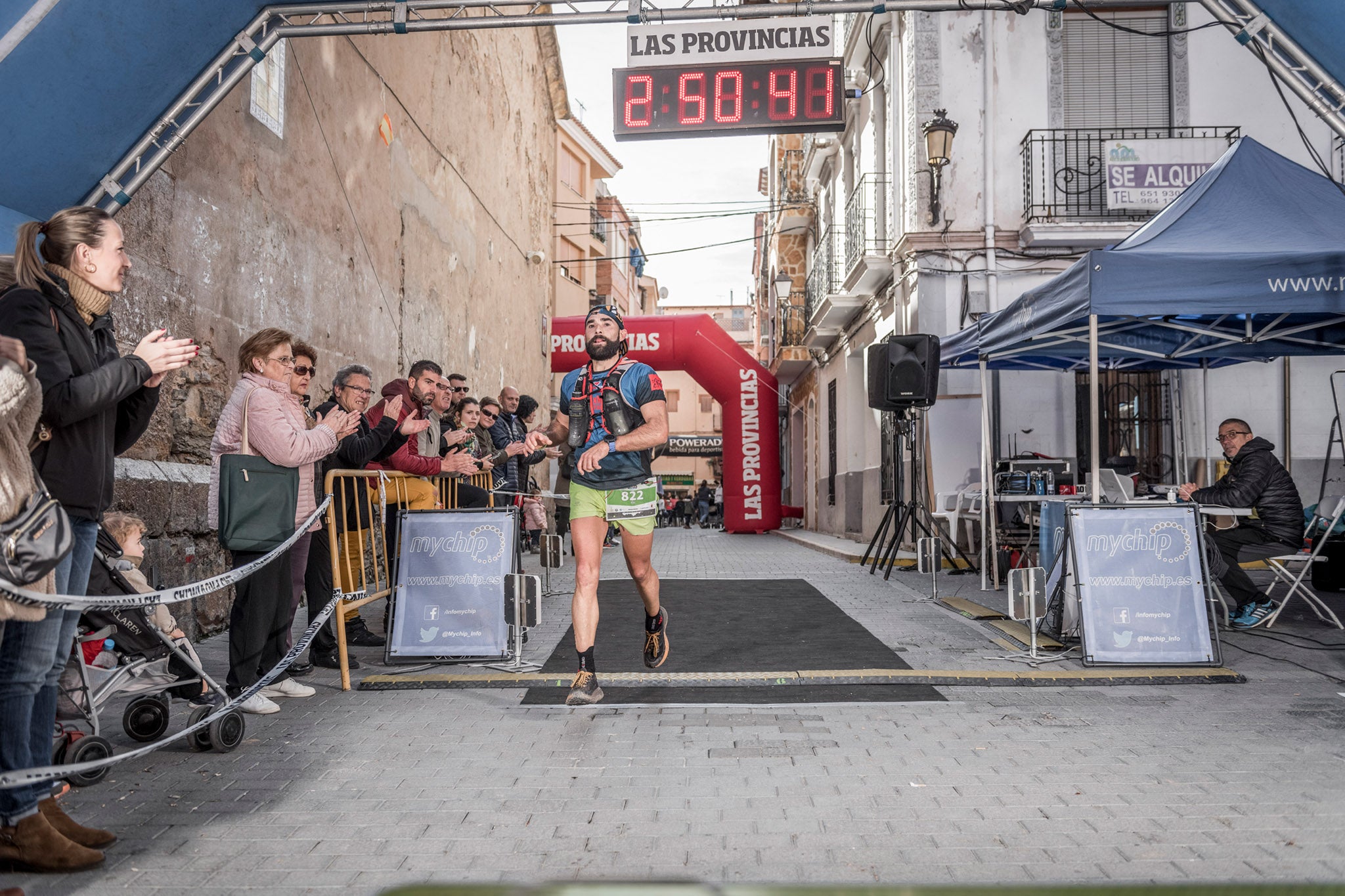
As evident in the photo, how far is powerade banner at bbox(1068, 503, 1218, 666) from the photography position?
598 centimetres

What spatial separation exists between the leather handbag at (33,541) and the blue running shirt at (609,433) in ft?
9.04

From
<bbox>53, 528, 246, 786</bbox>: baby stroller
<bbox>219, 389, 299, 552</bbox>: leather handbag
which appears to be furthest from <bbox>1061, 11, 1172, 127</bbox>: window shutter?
<bbox>53, 528, 246, 786</bbox>: baby stroller

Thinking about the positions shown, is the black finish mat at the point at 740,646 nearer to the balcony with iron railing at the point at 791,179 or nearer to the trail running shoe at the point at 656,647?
the trail running shoe at the point at 656,647

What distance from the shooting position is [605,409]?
5.30m

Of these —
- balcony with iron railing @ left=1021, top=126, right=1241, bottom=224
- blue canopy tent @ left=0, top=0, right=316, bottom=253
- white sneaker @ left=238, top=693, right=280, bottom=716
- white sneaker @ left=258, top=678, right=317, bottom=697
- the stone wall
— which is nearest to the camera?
blue canopy tent @ left=0, top=0, right=316, bottom=253

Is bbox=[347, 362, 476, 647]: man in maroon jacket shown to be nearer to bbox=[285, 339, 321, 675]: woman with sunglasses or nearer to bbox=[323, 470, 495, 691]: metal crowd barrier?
bbox=[323, 470, 495, 691]: metal crowd barrier

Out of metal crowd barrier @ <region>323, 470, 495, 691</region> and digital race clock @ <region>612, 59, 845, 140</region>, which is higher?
digital race clock @ <region>612, 59, 845, 140</region>

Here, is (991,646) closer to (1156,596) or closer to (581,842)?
(1156,596)

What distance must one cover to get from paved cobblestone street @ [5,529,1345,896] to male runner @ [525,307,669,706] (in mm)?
538

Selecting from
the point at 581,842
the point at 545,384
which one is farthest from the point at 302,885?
the point at 545,384

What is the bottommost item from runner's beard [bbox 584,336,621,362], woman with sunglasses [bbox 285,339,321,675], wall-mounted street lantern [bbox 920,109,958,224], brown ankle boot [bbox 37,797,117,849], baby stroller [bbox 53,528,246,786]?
brown ankle boot [bbox 37,797,117,849]

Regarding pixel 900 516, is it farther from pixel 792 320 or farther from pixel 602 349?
pixel 792 320

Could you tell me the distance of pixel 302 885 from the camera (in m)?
2.83

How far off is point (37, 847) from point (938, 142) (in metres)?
12.4
